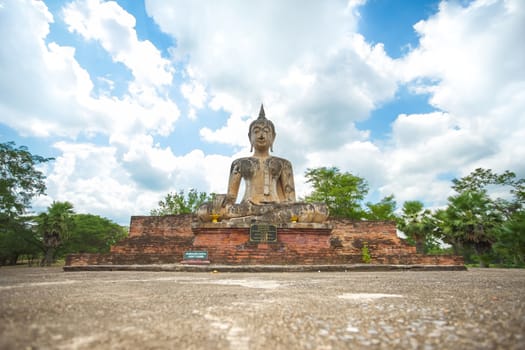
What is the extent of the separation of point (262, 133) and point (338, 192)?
42.5 feet

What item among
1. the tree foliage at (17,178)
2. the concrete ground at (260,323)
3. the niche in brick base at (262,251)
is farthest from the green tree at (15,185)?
the concrete ground at (260,323)

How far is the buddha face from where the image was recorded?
9.91 m

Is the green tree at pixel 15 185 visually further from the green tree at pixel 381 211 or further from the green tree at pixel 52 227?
the green tree at pixel 381 211

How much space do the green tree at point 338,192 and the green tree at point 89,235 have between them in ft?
54.0

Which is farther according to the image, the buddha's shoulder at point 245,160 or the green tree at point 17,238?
the green tree at point 17,238

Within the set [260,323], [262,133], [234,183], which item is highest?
[262,133]

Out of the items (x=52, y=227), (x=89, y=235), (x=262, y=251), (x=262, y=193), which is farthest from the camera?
(x=89, y=235)

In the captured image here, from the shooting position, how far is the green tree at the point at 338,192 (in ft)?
70.4

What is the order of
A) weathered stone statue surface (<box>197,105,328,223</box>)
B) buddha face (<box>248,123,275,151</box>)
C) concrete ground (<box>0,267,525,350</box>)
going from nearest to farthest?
concrete ground (<box>0,267,525,350</box>) < weathered stone statue surface (<box>197,105,328,223</box>) < buddha face (<box>248,123,275,151</box>)

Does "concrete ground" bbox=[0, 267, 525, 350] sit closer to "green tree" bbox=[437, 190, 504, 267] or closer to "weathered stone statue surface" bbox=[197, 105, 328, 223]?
"weathered stone statue surface" bbox=[197, 105, 328, 223]

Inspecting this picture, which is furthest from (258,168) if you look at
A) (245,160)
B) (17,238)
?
(17,238)

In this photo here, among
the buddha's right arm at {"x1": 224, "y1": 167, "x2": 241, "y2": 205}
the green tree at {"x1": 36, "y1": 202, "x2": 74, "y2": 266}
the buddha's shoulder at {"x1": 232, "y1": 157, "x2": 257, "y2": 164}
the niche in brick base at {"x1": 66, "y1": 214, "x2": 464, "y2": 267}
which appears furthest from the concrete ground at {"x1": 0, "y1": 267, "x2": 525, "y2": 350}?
the green tree at {"x1": 36, "y1": 202, "x2": 74, "y2": 266}

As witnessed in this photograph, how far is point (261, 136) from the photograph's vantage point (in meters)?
9.89

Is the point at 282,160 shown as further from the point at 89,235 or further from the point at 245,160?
the point at 89,235
